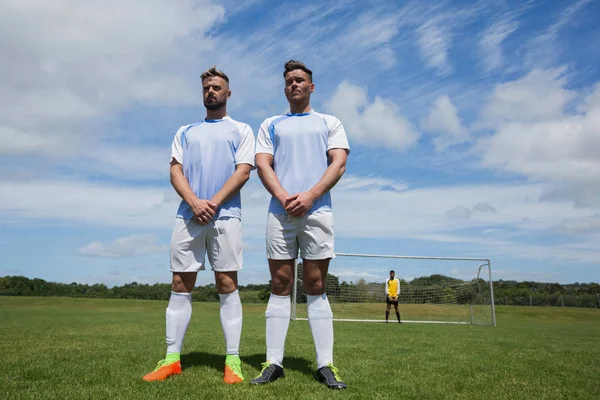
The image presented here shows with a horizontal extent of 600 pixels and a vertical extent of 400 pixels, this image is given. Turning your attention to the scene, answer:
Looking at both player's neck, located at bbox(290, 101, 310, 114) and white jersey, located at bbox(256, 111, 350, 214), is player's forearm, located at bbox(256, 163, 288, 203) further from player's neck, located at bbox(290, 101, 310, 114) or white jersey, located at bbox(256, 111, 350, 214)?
player's neck, located at bbox(290, 101, 310, 114)

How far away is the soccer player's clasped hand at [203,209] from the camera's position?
13.5 ft

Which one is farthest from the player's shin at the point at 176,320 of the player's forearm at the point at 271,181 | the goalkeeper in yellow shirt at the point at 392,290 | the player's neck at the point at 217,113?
the goalkeeper in yellow shirt at the point at 392,290

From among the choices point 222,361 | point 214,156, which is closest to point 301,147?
point 214,156

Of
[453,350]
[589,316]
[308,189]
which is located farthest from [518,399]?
[589,316]

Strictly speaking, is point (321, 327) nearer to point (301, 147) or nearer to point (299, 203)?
point (299, 203)

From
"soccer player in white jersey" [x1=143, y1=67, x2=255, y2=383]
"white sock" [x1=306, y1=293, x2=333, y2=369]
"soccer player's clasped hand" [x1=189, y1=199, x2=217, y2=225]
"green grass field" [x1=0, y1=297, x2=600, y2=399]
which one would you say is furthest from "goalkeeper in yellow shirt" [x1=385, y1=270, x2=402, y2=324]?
"soccer player's clasped hand" [x1=189, y1=199, x2=217, y2=225]

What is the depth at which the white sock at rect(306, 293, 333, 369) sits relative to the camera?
405 cm

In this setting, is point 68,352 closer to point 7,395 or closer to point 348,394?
point 7,395

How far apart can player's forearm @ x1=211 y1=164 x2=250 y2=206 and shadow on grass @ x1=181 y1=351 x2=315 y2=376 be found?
1.66 meters

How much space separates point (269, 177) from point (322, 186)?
48cm

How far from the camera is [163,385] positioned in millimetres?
3650

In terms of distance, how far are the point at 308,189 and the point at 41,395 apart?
2.57 m

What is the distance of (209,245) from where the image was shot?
4.27m

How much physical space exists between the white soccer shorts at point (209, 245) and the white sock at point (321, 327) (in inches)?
30.7
